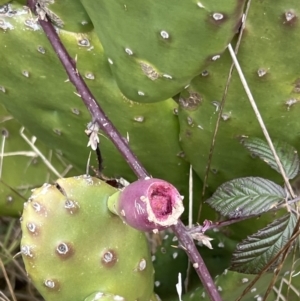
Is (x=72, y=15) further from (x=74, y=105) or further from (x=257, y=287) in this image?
(x=257, y=287)

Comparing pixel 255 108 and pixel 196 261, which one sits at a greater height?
pixel 255 108

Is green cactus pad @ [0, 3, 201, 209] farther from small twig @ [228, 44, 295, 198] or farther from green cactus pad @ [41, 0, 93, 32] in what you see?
small twig @ [228, 44, 295, 198]

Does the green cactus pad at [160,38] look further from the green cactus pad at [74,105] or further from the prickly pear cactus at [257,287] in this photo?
the prickly pear cactus at [257,287]

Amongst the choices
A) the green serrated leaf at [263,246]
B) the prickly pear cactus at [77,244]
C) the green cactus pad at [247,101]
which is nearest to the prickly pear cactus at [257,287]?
the green serrated leaf at [263,246]

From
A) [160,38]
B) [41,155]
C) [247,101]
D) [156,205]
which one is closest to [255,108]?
[247,101]

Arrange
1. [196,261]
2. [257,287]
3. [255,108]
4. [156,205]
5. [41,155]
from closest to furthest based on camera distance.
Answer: [156,205]
[196,261]
[255,108]
[257,287]
[41,155]

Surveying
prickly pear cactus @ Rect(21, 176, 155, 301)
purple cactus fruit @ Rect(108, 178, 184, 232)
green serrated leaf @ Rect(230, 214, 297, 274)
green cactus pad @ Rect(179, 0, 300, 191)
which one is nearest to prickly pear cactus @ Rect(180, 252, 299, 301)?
green serrated leaf @ Rect(230, 214, 297, 274)

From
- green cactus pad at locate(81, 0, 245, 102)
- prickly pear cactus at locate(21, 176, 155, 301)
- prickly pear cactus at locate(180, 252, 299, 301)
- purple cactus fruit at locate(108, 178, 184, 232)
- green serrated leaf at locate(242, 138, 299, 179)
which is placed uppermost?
green cactus pad at locate(81, 0, 245, 102)
